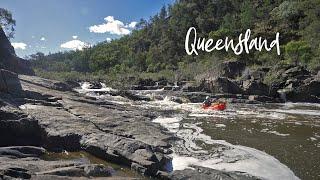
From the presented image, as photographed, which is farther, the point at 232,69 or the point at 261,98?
the point at 232,69

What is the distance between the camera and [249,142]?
22.7 meters

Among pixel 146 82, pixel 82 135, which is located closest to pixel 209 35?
pixel 146 82

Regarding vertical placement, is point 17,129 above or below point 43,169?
above

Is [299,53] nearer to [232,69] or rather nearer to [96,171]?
[232,69]

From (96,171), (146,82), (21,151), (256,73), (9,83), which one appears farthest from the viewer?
(146,82)

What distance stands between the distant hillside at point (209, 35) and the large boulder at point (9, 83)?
48.9 metres

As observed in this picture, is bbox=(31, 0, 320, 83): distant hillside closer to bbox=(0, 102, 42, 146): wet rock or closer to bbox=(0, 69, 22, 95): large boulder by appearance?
bbox=(0, 69, 22, 95): large boulder

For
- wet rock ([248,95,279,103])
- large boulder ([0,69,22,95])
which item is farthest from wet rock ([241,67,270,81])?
large boulder ([0,69,22,95])

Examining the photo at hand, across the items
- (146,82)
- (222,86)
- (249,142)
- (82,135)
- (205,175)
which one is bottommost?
(205,175)

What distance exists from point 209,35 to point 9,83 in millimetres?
93686

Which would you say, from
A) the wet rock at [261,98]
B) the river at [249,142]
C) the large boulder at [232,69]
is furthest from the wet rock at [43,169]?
the large boulder at [232,69]

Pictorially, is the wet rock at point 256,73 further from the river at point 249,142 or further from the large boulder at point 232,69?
the river at point 249,142

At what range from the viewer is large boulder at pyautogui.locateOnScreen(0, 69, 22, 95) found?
25.0 metres

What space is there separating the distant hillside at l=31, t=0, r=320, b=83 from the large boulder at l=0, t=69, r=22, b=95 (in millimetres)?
48913
